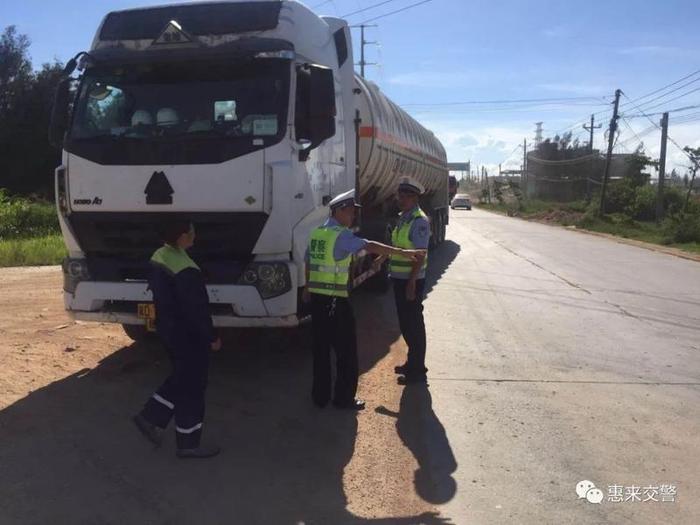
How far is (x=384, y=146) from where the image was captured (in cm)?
1038

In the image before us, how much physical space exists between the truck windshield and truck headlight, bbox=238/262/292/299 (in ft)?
3.17

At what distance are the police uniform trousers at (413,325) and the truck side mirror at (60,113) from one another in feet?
10.8

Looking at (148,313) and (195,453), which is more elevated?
(148,313)

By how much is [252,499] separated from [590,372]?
3.97m

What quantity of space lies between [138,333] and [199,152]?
2692 mm

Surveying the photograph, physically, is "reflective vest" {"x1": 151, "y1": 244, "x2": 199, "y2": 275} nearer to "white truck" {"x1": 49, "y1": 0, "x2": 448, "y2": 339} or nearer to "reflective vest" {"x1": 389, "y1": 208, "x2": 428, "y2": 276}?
"white truck" {"x1": 49, "y1": 0, "x2": 448, "y2": 339}

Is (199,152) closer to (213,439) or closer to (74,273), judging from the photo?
(74,273)

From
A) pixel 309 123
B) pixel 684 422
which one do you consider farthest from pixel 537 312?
pixel 309 123

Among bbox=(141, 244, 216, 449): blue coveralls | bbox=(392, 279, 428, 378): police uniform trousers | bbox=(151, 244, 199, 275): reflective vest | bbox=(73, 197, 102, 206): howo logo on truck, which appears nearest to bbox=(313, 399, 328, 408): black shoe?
Result: bbox=(392, 279, 428, 378): police uniform trousers

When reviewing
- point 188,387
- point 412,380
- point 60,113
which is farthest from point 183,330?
point 60,113

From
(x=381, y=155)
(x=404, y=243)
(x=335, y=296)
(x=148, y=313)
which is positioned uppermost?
(x=381, y=155)

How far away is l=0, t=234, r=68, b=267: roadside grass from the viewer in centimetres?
1500

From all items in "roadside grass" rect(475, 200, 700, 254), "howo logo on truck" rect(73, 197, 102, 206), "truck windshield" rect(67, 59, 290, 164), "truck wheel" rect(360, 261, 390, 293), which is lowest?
"roadside grass" rect(475, 200, 700, 254)

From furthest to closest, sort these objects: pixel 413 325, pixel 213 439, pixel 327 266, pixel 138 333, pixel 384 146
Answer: pixel 384 146
pixel 138 333
pixel 413 325
pixel 327 266
pixel 213 439
